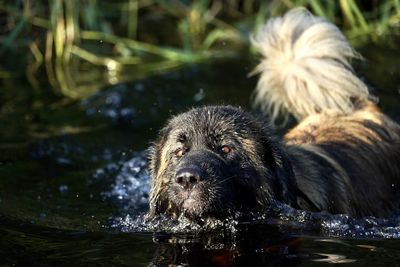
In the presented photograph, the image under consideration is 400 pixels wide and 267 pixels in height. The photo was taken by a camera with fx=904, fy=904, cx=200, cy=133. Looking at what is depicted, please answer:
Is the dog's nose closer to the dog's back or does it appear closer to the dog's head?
the dog's head

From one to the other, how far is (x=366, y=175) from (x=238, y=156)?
129 centimetres

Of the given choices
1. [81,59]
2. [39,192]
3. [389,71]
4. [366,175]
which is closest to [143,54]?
[81,59]

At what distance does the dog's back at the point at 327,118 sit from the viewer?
5.99 m

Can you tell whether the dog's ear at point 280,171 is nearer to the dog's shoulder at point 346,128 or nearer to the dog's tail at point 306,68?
the dog's shoulder at point 346,128

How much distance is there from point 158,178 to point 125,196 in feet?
5.21

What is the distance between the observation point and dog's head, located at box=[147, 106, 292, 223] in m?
5.18

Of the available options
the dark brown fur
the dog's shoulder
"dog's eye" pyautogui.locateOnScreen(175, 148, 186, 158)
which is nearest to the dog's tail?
the dog's shoulder

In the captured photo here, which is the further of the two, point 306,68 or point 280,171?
point 306,68

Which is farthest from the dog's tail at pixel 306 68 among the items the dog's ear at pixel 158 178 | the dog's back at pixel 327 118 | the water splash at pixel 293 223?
the dog's ear at pixel 158 178

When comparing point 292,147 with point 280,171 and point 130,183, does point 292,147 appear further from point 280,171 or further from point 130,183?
point 130,183

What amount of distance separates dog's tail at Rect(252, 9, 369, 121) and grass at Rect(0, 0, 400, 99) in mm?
1817

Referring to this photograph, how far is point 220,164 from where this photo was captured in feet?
17.4

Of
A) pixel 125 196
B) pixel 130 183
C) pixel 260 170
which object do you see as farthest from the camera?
pixel 130 183

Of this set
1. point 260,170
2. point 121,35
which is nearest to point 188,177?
point 260,170
